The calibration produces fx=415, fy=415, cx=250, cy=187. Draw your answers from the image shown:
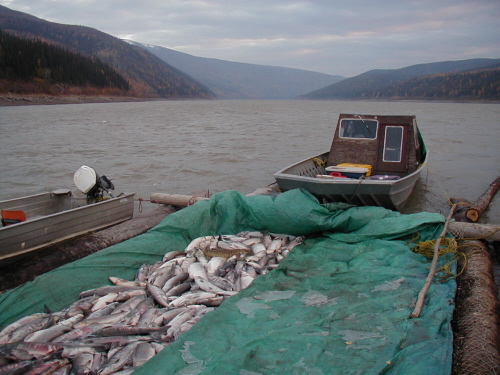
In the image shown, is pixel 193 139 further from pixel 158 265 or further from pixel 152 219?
pixel 158 265

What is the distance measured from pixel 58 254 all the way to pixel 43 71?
90.1 m

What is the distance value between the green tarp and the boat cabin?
4069mm

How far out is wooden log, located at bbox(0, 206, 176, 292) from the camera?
6.05 m

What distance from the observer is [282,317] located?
4.58 metres

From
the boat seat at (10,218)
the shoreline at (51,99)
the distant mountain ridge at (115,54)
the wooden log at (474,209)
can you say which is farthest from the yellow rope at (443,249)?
the distant mountain ridge at (115,54)

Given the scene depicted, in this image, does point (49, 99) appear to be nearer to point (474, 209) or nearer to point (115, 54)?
point (474, 209)

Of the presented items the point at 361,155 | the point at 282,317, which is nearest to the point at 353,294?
the point at 282,317

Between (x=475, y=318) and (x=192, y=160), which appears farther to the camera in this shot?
(x=192, y=160)

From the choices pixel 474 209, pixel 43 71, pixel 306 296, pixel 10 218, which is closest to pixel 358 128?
pixel 474 209

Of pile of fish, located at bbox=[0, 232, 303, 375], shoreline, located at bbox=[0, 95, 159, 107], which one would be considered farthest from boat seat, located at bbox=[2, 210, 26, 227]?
shoreline, located at bbox=[0, 95, 159, 107]

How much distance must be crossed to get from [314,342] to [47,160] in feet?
64.5

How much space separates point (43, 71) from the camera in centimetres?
8412

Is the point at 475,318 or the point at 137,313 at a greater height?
the point at 475,318

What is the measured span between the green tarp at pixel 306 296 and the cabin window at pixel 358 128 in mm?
4524
